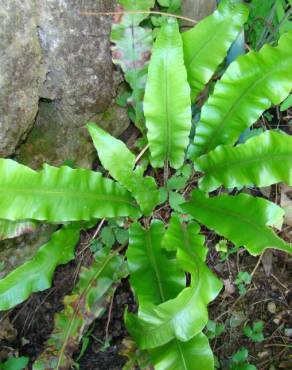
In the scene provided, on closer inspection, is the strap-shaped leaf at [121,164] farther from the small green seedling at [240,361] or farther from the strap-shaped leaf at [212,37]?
the small green seedling at [240,361]

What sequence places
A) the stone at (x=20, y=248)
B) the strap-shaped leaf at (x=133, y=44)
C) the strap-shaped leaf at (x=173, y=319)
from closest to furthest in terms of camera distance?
the strap-shaped leaf at (x=173, y=319) < the strap-shaped leaf at (x=133, y=44) < the stone at (x=20, y=248)

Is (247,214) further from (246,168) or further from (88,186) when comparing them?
(88,186)

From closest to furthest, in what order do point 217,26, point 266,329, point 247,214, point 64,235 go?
point 247,214 < point 217,26 < point 64,235 < point 266,329

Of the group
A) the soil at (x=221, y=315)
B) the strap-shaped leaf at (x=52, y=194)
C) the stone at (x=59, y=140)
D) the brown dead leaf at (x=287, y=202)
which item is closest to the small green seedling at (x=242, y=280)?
the soil at (x=221, y=315)

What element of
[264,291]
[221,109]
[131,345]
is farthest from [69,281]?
[221,109]

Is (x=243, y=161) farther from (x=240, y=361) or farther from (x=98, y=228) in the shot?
(x=240, y=361)

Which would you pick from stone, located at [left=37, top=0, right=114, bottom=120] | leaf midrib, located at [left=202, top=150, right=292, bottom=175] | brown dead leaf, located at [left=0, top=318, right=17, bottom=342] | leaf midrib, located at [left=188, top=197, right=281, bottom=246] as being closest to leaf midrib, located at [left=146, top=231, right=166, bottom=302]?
leaf midrib, located at [left=188, top=197, right=281, bottom=246]
